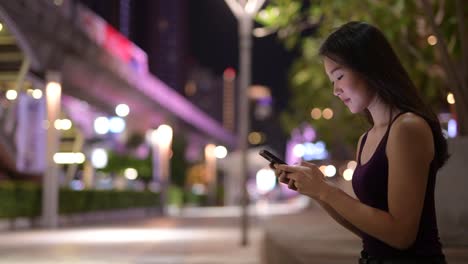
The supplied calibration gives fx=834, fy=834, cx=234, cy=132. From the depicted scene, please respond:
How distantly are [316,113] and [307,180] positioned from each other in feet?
110

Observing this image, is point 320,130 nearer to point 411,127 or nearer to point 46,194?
point 46,194

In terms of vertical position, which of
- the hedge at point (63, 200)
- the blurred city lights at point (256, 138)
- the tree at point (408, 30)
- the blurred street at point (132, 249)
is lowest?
the blurred street at point (132, 249)

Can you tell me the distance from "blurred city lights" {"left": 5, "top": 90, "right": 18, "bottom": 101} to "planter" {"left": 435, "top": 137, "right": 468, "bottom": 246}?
78.5 ft

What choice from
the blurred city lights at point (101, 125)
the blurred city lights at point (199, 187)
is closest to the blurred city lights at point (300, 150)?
the blurred city lights at point (199, 187)

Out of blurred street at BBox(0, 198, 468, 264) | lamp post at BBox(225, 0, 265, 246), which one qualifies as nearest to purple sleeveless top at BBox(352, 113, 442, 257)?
blurred street at BBox(0, 198, 468, 264)

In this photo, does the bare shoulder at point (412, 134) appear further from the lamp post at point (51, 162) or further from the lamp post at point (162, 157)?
the lamp post at point (162, 157)

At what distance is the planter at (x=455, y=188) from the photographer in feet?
27.9

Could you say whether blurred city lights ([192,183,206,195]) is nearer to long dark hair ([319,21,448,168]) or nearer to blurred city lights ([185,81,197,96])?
blurred city lights ([185,81,197,96])

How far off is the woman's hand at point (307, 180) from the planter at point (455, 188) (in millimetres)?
6240

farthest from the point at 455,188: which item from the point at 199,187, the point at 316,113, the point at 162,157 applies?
the point at 199,187

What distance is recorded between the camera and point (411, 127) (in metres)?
2.39

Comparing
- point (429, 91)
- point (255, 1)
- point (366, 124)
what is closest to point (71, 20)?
point (255, 1)

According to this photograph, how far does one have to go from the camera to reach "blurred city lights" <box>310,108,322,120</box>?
33.6 meters

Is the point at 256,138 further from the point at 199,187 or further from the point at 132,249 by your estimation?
the point at 132,249
